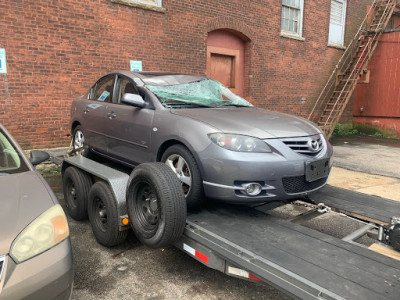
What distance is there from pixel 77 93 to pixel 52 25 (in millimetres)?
1477

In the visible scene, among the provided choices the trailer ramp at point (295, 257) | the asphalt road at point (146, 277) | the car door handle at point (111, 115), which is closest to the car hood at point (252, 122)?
the trailer ramp at point (295, 257)

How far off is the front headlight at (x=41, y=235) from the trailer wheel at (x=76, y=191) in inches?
68.5

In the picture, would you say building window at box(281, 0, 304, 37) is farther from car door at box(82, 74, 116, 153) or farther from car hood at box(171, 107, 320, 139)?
car hood at box(171, 107, 320, 139)

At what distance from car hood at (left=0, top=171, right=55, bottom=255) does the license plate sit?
84.6 inches

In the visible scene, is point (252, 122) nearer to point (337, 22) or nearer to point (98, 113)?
point (98, 113)

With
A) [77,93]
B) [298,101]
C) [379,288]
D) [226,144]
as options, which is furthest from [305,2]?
[379,288]

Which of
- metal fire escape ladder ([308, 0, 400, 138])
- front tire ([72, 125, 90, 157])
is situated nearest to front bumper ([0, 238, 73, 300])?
front tire ([72, 125, 90, 157])

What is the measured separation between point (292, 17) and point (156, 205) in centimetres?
1083

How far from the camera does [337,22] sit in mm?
13164

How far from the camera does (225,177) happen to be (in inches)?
111

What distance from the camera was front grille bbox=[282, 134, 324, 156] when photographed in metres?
3.00

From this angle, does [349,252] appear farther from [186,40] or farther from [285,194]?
[186,40]

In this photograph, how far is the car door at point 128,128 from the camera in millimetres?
3662

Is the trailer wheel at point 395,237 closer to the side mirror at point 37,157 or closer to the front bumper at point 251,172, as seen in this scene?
the front bumper at point 251,172
